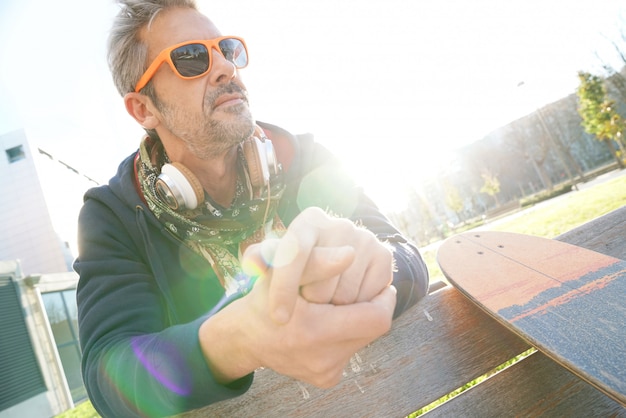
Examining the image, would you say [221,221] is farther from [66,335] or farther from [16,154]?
[16,154]

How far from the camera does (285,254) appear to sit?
65 centimetres

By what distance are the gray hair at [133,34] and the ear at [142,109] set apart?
52 mm

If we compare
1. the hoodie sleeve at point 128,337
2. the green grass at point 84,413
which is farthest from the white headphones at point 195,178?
the green grass at point 84,413

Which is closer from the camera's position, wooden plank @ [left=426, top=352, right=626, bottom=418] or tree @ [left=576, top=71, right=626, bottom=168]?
wooden plank @ [left=426, top=352, right=626, bottom=418]

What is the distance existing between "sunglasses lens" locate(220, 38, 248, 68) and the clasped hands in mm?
1936

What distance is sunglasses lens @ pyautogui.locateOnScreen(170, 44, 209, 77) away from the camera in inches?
84.5

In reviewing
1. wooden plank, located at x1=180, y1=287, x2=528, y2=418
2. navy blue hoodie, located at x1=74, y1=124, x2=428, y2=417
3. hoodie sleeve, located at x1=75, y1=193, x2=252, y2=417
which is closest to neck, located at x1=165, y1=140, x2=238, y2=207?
navy blue hoodie, located at x1=74, y1=124, x2=428, y2=417

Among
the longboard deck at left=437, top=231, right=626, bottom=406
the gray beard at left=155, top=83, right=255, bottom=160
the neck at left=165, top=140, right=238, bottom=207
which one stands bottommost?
the longboard deck at left=437, top=231, right=626, bottom=406

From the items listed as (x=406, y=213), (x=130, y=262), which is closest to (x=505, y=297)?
(x=130, y=262)

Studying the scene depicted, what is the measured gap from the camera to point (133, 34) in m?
2.25

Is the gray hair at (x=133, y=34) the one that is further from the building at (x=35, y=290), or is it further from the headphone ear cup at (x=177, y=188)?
the building at (x=35, y=290)

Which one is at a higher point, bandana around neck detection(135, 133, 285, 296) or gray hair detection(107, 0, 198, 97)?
gray hair detection(107, 0, 198, 97)

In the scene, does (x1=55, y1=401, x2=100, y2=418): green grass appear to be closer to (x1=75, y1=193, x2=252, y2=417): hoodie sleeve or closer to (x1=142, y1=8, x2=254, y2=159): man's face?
(x1=75, y1=193, x2=252, y2=417): hoodie sleeve

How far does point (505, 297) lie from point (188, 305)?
1.54 m
